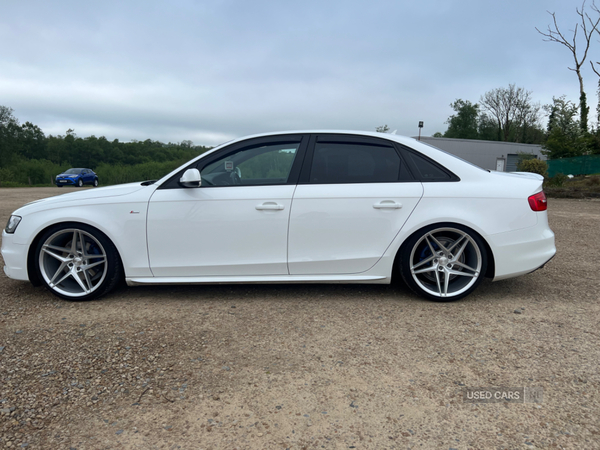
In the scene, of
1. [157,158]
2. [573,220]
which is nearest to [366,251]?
[573,220]

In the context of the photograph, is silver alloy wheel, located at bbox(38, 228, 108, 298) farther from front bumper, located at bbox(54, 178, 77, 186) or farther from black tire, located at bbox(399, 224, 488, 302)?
front bumper, located at bbox(54, 178, 77, 186)

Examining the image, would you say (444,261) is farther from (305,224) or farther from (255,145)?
(255,145)

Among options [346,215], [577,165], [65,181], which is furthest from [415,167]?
[65,181]

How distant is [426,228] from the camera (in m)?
3.61

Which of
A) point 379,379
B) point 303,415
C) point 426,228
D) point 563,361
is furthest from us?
point 426,228

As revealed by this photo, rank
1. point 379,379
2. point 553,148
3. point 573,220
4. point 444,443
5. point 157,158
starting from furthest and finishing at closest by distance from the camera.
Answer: point 157,158, point 553,148, point 573,220, point 379,379, point 444,443

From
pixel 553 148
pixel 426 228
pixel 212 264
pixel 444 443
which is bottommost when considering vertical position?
pixel 444 443

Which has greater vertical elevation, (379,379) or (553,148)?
(553,148)

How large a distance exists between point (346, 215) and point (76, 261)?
2482 mm

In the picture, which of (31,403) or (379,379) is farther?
(379,379)

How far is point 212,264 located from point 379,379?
1.84 m

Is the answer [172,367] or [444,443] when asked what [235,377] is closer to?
[172,367]

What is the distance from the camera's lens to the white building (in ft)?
143

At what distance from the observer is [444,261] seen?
3660mm
